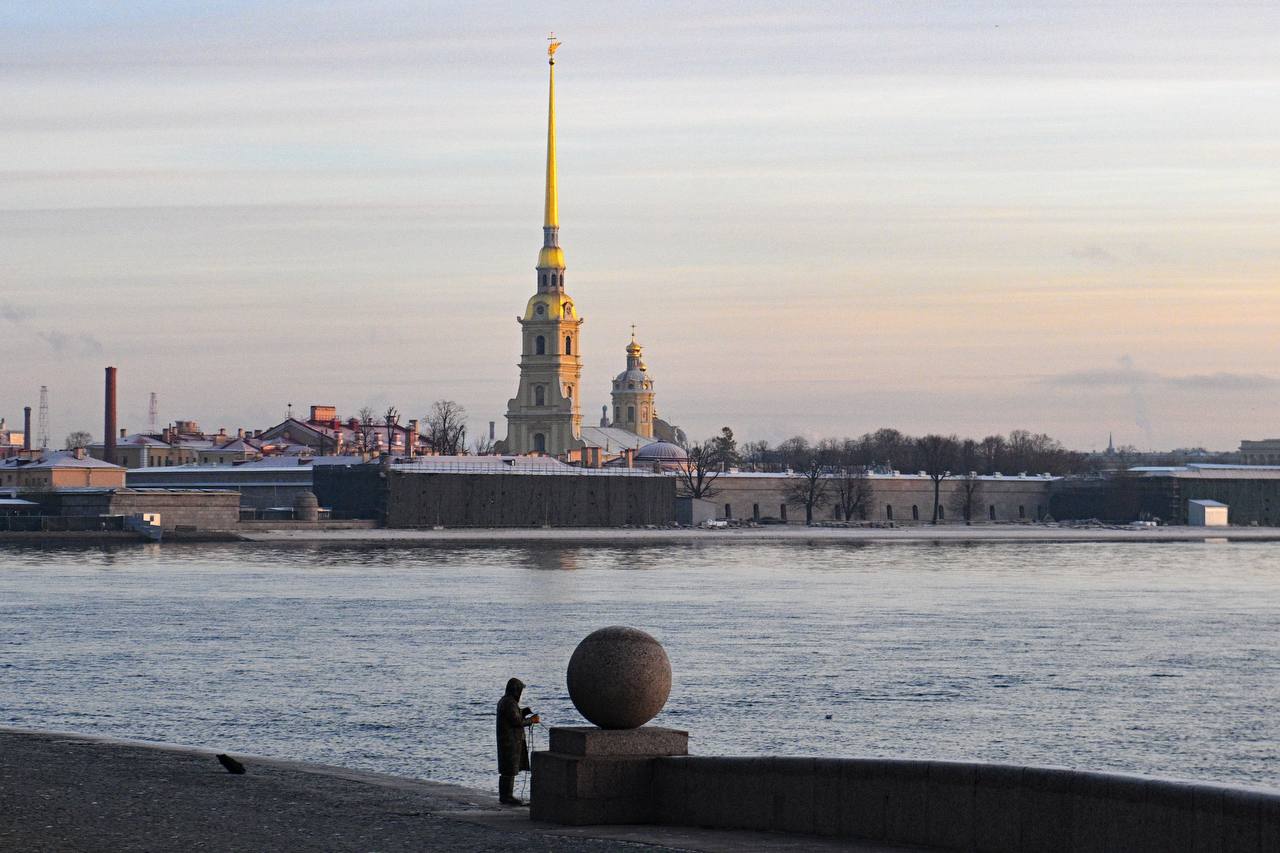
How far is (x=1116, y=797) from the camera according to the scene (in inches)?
311

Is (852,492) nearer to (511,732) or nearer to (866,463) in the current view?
(866,463)

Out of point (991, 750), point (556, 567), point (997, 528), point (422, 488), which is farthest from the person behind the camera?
point (997, 528)

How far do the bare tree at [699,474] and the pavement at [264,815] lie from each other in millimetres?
97662

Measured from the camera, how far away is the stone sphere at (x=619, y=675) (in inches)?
367

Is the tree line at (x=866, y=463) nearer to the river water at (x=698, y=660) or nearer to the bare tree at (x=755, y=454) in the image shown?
the bare tree at (x=755, y=454)

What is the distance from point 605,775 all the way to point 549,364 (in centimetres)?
12514

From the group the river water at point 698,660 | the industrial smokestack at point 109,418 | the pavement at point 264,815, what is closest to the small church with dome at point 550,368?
the industrial smokestack at point 109,418

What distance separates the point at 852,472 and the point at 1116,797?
111641mm

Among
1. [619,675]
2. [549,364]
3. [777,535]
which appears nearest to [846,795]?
[619,675]

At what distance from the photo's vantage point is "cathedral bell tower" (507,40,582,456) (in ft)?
439

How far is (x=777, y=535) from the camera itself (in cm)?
9738

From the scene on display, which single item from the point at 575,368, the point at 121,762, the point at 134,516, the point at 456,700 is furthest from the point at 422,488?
the point at 121,762

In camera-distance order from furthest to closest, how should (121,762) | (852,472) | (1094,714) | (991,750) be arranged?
(852,472)
(1094,714)
(991,750)
(121,762)

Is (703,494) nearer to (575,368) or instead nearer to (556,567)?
(575,368)
